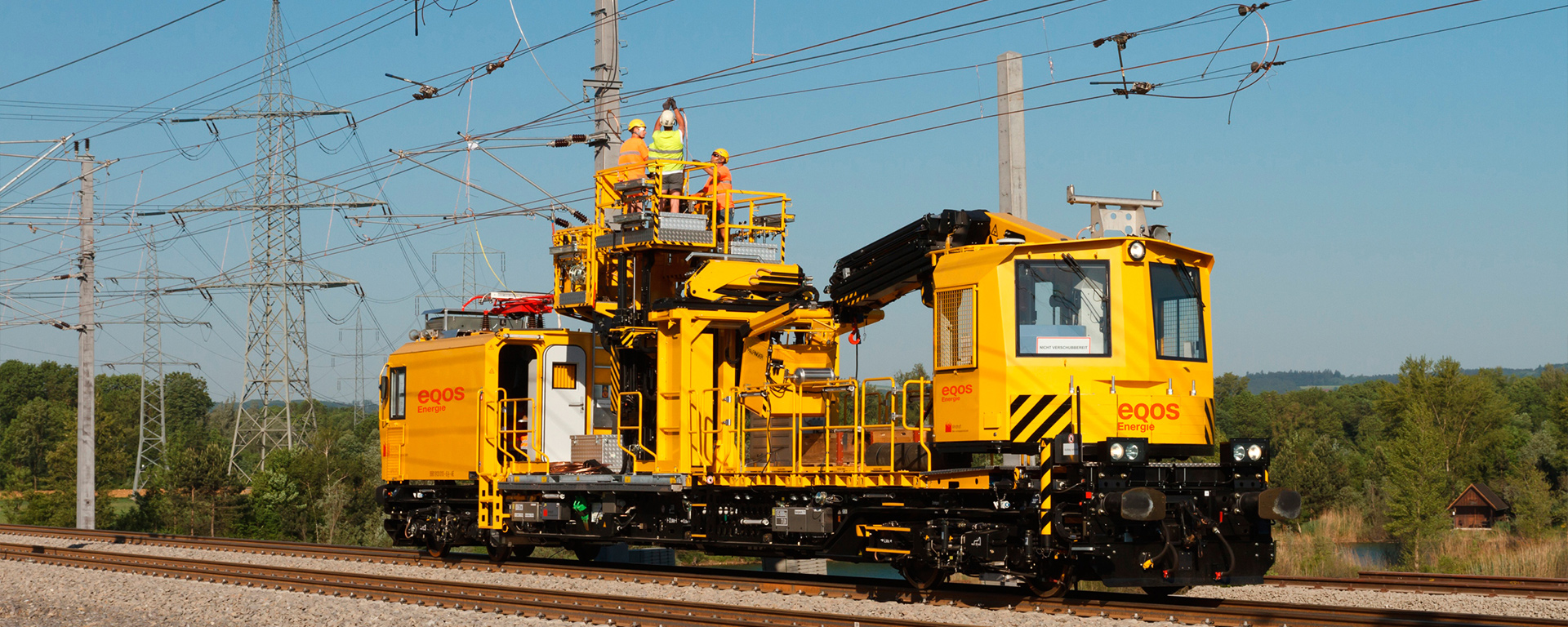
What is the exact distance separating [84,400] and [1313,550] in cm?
2968

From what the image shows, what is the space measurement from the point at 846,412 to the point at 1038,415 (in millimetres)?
3448

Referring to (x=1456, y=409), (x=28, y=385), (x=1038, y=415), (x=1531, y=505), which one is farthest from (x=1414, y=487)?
(x=28, y=385)

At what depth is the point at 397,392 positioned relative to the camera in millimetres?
21609

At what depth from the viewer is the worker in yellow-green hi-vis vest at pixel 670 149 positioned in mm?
17531

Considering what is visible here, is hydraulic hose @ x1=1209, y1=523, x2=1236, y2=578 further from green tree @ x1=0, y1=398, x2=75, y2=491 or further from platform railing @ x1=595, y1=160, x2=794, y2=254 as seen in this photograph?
green tree @ x1=0, y1=398, x2=75, y2=491

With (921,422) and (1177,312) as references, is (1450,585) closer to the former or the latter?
(1177,312)

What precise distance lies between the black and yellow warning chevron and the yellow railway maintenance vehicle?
24mm

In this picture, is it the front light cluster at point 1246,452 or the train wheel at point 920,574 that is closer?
the front light cluster at point 1246,452

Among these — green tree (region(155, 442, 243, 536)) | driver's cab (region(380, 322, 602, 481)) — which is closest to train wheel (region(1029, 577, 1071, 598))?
driver's cab (region(380, 322, 602, 481))

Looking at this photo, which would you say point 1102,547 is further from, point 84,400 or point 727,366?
point 84,400

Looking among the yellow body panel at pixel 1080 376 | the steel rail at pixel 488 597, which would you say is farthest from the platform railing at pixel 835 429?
the steel rail at pixel 488 597

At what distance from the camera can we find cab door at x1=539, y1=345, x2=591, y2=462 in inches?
744

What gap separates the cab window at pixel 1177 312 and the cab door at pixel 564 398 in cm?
952

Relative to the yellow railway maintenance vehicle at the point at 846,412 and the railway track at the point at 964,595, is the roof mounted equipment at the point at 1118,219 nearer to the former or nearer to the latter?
the yellow railway maintenance vehicle at the point at 846,412
